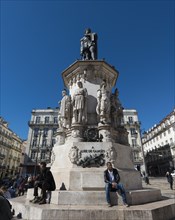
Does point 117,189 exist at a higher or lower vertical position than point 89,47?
lower

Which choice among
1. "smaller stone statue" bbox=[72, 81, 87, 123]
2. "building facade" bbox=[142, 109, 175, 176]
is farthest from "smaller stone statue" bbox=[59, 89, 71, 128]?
"building facade" bbox=[142, 109, 175, 176]

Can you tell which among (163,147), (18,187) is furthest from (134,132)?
(18,187)

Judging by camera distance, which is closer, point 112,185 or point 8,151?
point 112,185

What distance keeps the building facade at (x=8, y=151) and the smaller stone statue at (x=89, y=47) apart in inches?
1941

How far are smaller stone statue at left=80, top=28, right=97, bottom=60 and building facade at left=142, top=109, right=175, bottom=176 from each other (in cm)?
3970

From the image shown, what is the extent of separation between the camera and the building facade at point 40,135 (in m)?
41.9

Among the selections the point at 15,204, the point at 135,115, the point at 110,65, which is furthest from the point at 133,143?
the point at 15,204

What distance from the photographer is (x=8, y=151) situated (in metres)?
53.8

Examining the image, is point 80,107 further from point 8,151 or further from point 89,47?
point 8,151

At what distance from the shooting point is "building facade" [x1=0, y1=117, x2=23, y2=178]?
48931 mm

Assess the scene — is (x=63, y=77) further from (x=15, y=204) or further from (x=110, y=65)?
(x=15, y=204)

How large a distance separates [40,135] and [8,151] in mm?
17746

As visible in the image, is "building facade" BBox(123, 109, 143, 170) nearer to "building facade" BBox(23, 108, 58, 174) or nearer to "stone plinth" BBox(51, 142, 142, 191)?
"building facade" BBox(23, 108, 58, 174)

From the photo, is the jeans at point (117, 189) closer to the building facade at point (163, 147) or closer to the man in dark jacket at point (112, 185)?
the man in dark jacket at point (112, 185)
